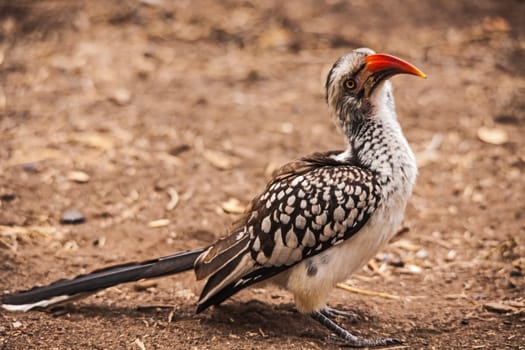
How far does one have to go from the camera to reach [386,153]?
391 centimetres

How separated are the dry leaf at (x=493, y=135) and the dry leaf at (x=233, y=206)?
2.40m

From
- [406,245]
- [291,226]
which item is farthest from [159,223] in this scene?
[406,245]

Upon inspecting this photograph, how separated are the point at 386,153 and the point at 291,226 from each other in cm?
66

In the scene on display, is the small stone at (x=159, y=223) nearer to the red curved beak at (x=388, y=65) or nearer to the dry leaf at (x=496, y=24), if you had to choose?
the red curved beak at (x=388, y=65)

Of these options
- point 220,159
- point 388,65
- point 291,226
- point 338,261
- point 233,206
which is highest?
point 388,65

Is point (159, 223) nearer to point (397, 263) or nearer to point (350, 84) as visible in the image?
point (397, 263)

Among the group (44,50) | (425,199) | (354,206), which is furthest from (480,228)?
(44,50)

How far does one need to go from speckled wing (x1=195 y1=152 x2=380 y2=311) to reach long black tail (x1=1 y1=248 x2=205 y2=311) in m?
0.18

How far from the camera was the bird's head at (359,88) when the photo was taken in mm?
3977

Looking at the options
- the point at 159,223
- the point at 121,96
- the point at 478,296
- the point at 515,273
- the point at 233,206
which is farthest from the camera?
the point at 121,96

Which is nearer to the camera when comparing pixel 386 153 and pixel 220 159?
pixel 386 153

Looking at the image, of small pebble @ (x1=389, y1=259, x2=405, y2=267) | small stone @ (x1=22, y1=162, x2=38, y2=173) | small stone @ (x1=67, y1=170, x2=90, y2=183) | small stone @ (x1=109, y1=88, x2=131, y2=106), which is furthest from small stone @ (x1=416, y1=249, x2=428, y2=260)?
small stone @ (x1=109, y1=88, x2=131, y2=106)

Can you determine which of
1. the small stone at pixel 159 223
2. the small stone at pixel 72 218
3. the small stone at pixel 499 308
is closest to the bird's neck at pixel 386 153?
the small stone at pixel 499 308

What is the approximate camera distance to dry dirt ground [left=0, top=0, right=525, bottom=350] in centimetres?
408
